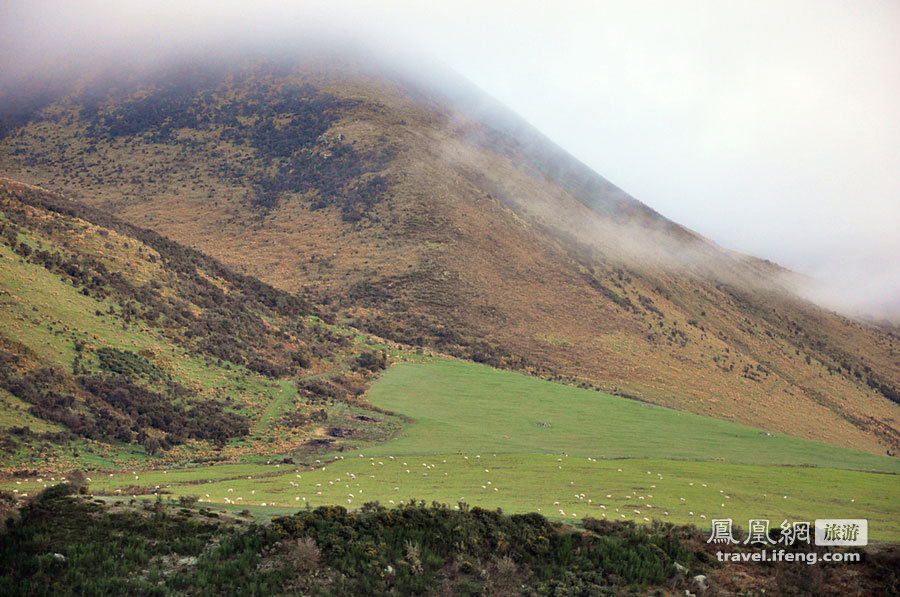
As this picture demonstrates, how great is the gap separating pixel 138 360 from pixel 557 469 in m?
17.8

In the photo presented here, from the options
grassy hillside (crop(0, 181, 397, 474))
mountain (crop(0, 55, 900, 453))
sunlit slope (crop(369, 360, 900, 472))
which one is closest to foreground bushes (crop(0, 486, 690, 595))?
grassy hillside (crop(0, 181, 397, 474))

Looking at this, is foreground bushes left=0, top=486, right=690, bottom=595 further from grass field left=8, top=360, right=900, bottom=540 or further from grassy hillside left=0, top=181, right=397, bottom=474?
grassy hillside left=0, top=181, right=397, bottom=474

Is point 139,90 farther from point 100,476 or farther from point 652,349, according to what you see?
point 100,476

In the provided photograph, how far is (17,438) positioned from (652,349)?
5358 centimetres

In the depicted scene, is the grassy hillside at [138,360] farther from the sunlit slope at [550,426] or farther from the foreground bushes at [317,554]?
the foreground bushes at [317,554]

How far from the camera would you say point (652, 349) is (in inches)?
2419

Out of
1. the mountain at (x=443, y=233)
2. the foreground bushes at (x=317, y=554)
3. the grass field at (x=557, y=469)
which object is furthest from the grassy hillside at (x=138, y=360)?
the mountain at (x=443, y=233)

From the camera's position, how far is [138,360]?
2625 centimetres

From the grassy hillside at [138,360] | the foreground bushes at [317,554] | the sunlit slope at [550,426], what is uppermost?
the grassy hillside at [138,360]

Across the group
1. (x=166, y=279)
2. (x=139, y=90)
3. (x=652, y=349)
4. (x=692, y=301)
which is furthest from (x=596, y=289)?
(x=139, y=90)

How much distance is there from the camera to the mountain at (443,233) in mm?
57812

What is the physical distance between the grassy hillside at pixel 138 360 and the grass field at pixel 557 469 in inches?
91.0

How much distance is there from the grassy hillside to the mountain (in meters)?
17.0

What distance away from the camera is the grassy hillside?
69.7 ft
